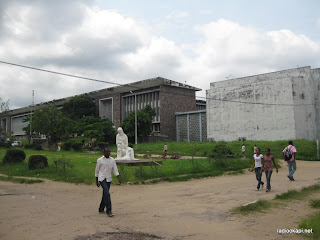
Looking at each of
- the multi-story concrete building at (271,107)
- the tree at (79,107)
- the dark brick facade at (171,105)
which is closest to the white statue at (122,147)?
the multi-story concrete building at (271,107)

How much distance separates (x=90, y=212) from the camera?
8039 mm

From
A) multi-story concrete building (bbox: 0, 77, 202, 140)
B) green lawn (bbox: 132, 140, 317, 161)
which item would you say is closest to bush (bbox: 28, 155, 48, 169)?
green lawn (bbox: 132, 140, 317, 161)

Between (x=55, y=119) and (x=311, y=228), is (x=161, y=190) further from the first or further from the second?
(x=55, y=119)

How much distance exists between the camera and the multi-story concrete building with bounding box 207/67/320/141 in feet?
120

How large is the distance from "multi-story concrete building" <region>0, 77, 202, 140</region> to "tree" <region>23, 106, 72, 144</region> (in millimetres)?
4603

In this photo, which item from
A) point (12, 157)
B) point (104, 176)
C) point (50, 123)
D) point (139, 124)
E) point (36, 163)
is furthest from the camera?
point (139, 124)

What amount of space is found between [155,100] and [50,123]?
54.1 ft

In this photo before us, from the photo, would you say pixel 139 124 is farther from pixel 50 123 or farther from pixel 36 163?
pixel 36 163

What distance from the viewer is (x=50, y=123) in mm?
44750

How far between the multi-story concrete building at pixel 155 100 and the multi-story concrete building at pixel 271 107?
9.32m

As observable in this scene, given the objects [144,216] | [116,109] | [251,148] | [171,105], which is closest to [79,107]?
[116,109]

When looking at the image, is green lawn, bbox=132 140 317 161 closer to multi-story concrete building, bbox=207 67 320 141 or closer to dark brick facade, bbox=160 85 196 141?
multi-story concrete building, bbox=207 67 320 141

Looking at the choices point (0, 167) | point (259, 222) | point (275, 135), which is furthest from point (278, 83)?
point (259, 222)

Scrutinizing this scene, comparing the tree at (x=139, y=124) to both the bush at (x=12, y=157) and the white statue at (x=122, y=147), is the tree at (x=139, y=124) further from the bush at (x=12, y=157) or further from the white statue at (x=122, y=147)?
the white statue at (x=122, y=147)
